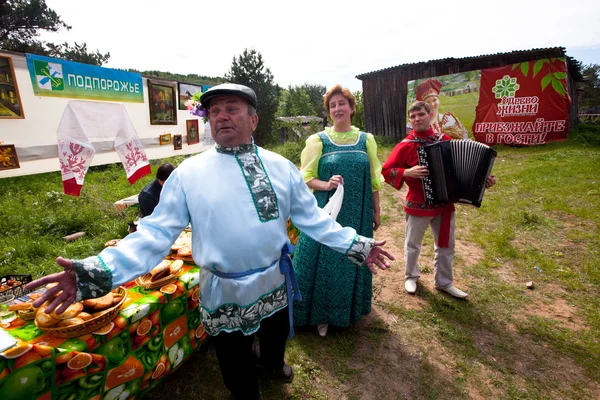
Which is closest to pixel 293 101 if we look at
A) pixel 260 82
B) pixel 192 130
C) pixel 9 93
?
pixel 260 82

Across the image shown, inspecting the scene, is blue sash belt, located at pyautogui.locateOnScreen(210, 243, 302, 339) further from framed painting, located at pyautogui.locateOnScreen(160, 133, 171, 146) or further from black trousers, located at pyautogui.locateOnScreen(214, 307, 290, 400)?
framed painting, located at pyautogui.locateOnScreen(160, 133, 171, 146)

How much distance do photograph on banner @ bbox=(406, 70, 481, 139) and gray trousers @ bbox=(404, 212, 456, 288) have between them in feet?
35.0

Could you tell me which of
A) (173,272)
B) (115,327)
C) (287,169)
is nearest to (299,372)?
(173,272)

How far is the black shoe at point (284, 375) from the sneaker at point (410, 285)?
1742 mm

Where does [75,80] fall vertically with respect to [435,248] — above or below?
above

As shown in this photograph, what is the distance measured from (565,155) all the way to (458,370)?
985 centimetres

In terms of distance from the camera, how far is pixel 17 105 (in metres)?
3.21

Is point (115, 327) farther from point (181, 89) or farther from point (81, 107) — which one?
point (181, 89)

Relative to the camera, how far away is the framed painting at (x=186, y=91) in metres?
5.47

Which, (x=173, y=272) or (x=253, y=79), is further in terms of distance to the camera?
(x=253, y=79)

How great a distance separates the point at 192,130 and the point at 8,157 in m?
3.08

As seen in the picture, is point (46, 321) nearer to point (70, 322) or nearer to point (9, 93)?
point (70, 322)

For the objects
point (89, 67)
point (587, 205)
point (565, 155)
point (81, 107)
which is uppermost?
point (89, 67)

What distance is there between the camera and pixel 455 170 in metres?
2.94
